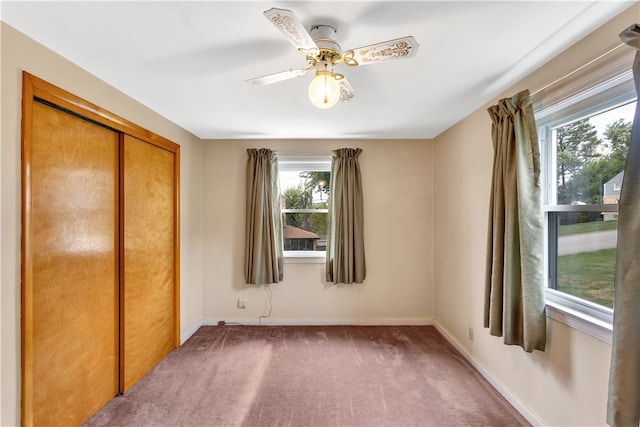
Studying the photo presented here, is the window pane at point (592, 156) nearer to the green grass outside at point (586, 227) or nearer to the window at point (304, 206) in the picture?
the green grass outside at point (586, 227)

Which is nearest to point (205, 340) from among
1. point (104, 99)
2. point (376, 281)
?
point (376, 281)

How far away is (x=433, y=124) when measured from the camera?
9.90 ft

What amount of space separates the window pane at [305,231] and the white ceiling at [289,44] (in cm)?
155

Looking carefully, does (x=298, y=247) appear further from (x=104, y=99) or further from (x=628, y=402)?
(x=628, y=402)

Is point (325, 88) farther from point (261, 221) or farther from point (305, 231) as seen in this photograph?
point (305, 231)

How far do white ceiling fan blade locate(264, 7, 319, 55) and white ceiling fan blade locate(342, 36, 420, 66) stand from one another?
0.61ft

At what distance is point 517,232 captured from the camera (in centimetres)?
188

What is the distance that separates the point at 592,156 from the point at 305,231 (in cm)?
284

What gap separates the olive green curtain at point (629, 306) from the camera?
119cm

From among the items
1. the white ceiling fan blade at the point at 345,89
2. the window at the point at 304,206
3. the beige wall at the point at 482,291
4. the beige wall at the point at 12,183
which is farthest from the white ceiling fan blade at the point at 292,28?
the window at the point at 304,206

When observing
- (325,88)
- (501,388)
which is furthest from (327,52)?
(501,388)

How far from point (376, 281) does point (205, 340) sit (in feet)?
6.98

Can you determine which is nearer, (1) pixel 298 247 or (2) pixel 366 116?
(2) pixel 366 116

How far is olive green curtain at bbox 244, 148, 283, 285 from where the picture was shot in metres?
3.50
